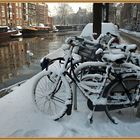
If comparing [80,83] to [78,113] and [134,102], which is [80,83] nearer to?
[78,113]

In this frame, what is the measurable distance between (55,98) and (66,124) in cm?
51

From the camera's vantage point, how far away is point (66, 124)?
3645mm

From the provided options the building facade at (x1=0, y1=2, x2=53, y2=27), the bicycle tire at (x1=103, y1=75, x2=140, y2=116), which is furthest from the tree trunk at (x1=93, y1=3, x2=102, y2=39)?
the building facade at (x1=0, y1=2, x2=53, y2=27)

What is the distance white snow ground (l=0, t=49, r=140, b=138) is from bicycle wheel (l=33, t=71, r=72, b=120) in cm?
13

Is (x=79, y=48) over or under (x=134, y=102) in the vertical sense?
over

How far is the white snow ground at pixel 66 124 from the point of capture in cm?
343

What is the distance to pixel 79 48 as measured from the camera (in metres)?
3.94

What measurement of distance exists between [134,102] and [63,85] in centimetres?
108

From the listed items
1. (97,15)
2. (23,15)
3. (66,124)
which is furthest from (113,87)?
(23,15)

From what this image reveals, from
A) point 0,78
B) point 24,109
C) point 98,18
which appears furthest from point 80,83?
point 0,78

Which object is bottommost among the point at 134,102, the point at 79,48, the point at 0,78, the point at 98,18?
the point at 0,78

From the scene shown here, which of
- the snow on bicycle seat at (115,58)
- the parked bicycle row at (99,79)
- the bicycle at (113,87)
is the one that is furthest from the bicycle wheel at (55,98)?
the snow on bicycle seat at (115,58)

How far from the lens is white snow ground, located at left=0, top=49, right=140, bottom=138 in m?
3.43

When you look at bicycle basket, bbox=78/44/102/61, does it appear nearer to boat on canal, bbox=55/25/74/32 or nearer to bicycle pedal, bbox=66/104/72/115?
Answer: bicycle pedal, bbox=66/104/72/115
